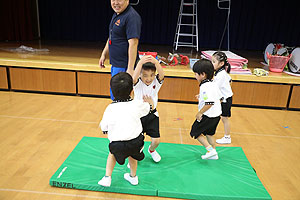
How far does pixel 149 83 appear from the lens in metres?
1.91

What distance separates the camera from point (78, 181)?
5.96ft

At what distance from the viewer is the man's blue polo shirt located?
2.04 m

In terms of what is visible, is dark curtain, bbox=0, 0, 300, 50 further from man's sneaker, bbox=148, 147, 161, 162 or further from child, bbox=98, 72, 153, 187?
child, bbox=98, 72, 153, 187

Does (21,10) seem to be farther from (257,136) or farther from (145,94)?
(257,136)

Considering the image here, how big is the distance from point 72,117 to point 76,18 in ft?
13.6

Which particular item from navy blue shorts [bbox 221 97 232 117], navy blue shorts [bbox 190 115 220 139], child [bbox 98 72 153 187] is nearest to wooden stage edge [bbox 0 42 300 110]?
navy blue shorts [bbox 221 97 232 117]

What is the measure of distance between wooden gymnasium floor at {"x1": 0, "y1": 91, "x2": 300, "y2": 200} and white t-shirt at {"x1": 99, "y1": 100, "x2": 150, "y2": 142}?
1.60 feet

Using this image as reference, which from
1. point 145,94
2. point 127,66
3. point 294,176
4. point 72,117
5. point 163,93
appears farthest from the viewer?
point 163,93

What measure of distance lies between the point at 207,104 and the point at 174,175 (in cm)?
61

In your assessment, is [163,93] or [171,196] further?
[163,93]

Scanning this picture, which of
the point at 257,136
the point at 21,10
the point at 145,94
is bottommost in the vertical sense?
the point at 257,136

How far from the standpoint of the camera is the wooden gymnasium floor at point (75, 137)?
6.10 ft

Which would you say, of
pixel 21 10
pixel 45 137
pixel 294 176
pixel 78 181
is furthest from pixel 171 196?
pixel 21 10

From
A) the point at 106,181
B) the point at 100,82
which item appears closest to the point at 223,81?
the point at 106,181
